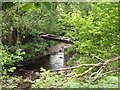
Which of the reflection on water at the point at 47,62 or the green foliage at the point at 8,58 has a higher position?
the green foliage at the point at 8,58

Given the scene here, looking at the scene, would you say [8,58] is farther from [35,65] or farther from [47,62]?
[47,62]

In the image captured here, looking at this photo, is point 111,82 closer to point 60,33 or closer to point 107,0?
point 107,0

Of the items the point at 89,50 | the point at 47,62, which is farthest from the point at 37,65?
the point at 89,50

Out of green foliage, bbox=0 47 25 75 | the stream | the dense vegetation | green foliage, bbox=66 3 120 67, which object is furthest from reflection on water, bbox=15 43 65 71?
green foliage, bbox=0 47 25 75

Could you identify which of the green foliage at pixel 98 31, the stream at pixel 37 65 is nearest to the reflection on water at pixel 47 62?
the stream at pixel 37 65

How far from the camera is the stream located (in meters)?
2.76

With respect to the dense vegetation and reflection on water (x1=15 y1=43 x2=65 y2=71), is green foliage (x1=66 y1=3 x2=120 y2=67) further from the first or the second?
reflection on water (x1=15 y1=43 x2=65 y2=71)

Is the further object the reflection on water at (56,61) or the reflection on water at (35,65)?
the reflection on water at (56,61)

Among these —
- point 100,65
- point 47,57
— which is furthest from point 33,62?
point 100,65

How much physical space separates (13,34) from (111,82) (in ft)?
9.32

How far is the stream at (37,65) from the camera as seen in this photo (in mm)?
2762

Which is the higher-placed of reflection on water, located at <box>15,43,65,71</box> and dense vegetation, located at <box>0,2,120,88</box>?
dense vegetation, located at <box>0,2,120,88</box>

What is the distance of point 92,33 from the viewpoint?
1.90m

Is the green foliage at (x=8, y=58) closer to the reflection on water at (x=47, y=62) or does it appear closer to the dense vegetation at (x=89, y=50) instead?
the dense vegetation at (x=89, y=50)
